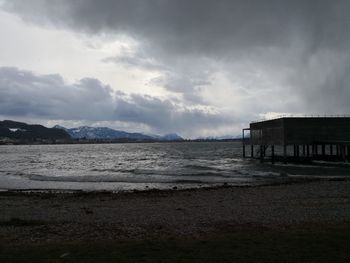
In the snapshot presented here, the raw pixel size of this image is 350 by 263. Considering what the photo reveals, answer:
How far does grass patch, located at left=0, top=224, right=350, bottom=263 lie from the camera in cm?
854

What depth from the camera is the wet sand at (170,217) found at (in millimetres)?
12133

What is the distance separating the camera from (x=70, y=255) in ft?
29.2

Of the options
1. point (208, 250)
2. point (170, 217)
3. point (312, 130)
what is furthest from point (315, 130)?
point (208, 250)

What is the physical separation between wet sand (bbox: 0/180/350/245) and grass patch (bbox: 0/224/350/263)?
123 centimetres

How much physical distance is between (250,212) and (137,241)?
26.5 ft

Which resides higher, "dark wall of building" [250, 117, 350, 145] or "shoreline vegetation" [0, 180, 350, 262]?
"dark wall of building" [250, 117, 350, 145]

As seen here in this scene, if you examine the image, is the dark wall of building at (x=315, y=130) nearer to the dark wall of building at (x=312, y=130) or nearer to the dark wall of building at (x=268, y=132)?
the dark wall of building at (x=312, y=130)

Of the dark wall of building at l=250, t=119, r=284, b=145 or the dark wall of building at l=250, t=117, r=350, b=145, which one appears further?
the dark wall of building at l=250, t=119, r=284, b=145

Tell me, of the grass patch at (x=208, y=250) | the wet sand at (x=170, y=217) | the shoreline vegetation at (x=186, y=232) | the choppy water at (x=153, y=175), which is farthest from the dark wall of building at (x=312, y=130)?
the grass patch at (x=208, y=250)

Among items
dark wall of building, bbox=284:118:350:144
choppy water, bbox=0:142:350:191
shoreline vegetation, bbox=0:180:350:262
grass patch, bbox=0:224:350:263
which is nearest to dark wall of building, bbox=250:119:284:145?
dark wall of building, bbox=284:118:350:144

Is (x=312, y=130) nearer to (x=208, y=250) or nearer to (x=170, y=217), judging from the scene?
(x=170, y=217)

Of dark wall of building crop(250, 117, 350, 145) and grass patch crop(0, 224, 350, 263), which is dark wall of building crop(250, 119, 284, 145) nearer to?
dark wall of building crop(250, 117, 350, 145)

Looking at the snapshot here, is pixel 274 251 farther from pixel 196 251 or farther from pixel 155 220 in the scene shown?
pixel 155 220

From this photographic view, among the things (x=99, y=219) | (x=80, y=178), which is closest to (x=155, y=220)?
(x=99, y=219)
